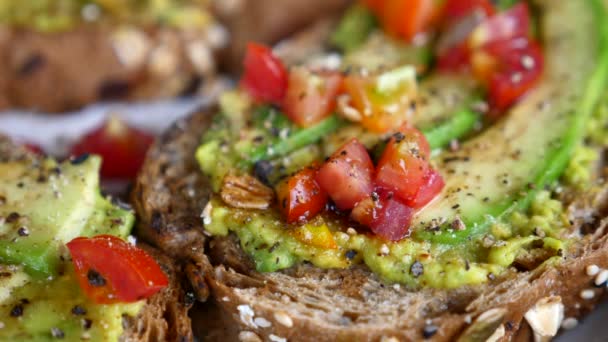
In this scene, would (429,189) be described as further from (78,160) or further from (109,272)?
(78,160)

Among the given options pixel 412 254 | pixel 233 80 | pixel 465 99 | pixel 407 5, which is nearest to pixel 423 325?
pixel 412 254

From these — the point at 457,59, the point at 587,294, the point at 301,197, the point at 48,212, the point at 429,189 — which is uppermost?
the point at 457,59

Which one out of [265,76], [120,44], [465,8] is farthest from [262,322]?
[120,44]

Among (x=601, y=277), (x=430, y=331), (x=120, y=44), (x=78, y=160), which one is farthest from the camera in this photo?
(x=120, y=44)

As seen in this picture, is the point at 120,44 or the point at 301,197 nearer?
the point at 301,197

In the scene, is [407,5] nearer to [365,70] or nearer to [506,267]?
[365,70]

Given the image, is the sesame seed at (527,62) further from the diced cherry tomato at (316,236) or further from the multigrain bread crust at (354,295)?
the diced cherry tomato at (316,236)
